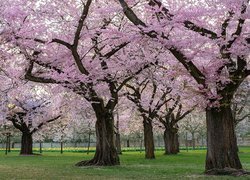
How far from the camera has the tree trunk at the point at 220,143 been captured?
13.9 metres

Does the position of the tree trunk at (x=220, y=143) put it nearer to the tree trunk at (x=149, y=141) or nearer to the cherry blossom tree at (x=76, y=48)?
the cherry blossom tree at (x=76, y=48)

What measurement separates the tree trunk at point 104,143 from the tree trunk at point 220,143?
21.4 feet

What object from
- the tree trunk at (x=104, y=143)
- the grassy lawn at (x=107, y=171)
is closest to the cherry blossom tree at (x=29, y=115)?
the grassy lawn at (x=107, y=171)

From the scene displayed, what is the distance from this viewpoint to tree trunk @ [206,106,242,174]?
1385 cm

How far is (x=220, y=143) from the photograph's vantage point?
13992 mm

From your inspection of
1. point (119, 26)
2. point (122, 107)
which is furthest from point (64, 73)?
point (122, 107)

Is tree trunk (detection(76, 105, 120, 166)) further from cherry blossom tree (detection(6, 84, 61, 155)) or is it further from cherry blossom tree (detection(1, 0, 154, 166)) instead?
cherry blossom tree (detection(6, 84, 61, 155))

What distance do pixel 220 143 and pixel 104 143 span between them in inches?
287

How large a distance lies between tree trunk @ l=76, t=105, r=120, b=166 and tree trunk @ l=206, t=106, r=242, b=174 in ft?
21.4

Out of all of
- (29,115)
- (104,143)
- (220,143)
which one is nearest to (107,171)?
(104,143)

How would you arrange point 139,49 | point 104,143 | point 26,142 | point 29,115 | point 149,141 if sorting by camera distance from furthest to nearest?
point 26,142 → point 29,115 → point 149,141 → point 104,143 → point 139,49

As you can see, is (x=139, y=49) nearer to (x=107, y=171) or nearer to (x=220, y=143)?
(x=107, y=171)

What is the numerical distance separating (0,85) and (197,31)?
14061 mm

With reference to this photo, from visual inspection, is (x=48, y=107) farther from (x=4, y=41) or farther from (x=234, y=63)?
(x=234, y=63)
